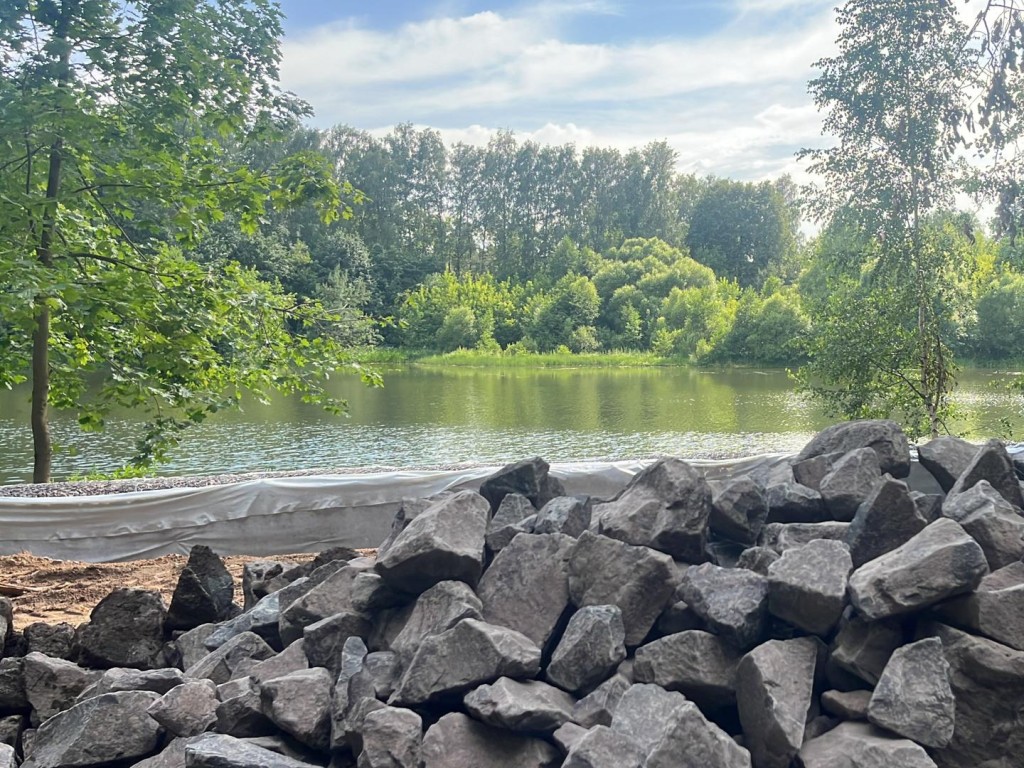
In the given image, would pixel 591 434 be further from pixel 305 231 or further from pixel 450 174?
pixel 450 174

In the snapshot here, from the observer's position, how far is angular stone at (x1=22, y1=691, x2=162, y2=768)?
7.82 ft

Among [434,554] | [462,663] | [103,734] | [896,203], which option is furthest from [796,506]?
[896,203]

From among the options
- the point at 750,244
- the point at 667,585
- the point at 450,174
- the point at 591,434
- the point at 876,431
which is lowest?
the point at 591,434

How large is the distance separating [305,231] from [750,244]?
2632 cm

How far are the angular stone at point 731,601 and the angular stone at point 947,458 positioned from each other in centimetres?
150

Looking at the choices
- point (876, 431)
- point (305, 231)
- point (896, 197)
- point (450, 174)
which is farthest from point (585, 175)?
point (876, 431)

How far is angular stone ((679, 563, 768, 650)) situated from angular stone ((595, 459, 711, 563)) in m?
0.25

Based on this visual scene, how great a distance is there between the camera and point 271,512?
179 inches

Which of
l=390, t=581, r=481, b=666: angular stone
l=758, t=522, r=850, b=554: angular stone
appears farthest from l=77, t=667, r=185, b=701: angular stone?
l=758, t=522, r=850, b=554: angular stone

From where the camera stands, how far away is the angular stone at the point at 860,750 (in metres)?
1.96

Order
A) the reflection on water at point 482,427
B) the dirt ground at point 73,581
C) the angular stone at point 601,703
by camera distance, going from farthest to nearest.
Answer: the reflection on water at point 482,427 < the dirt ground at point 73,581 < the angular stone at point 601,703

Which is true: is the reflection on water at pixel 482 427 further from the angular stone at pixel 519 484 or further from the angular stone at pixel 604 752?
the angular stone at pixel 604 752

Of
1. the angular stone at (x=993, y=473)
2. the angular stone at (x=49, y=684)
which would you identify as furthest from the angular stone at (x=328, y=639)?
the angular stone at (x=993, y=473)

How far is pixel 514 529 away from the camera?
295cm
